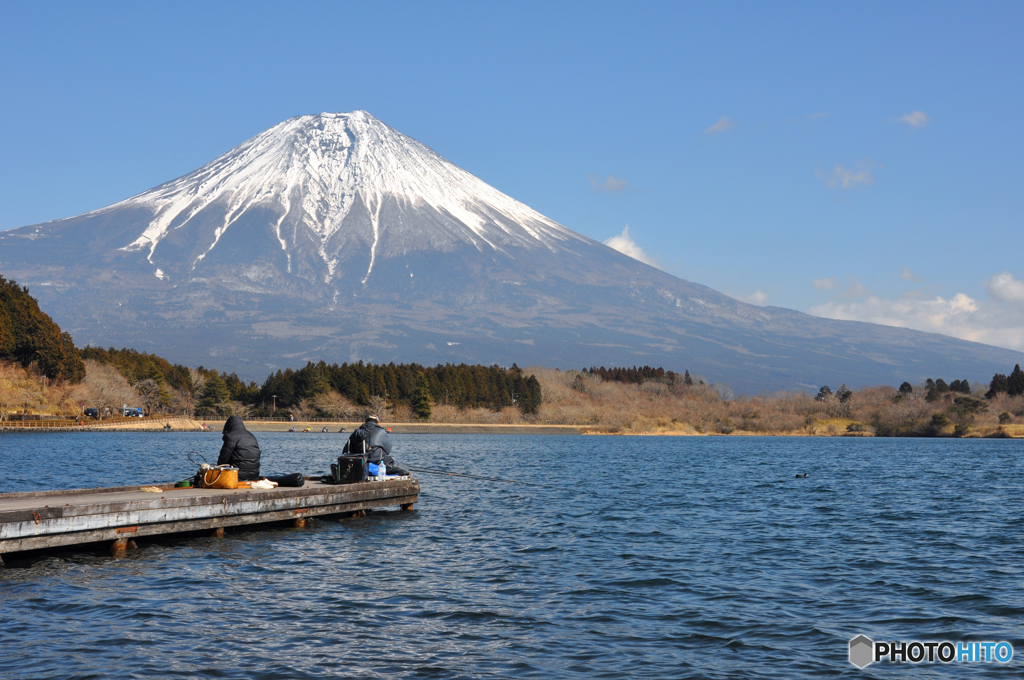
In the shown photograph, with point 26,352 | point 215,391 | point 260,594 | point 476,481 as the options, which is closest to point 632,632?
point 260,594

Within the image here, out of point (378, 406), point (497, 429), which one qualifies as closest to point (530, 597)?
point (497, 429)

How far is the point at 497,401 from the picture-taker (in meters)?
155

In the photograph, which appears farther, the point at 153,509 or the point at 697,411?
the point at 697,411

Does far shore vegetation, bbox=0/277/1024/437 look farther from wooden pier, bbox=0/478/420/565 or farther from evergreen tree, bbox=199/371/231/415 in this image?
wooden pier, bbox=0/478/420/565

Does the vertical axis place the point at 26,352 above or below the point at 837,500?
above

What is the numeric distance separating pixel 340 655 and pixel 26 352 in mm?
110731

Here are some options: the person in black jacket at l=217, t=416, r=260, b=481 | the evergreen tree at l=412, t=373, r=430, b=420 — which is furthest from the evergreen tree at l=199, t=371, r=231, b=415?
the person in black jacket at l=217, t=416, r=260, b=481

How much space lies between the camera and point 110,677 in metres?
9.70

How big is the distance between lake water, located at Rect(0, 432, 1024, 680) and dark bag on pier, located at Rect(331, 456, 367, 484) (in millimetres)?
1154

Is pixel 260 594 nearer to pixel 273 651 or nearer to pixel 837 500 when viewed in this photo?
pixel 273 651

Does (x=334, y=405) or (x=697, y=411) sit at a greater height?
(x=697, y=411)

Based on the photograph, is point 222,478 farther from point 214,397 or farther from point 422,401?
point 214,397

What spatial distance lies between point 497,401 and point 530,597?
14147cm

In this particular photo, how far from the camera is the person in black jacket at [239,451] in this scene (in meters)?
21.9
